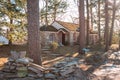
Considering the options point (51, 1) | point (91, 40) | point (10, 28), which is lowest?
point (91, 40)

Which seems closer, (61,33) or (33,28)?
(33,28)

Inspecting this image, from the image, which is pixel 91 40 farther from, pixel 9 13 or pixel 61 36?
pixel 9 13

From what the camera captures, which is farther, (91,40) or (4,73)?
(91,40)

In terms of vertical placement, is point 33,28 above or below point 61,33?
above

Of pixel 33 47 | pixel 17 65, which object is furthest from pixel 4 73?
pixel 33 47

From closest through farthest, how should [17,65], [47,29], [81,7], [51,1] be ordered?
[17,65] → [81,7] → [47,29] → [51,1]

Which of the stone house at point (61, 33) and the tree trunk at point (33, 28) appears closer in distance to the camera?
the tree trunk at point (33, 28)

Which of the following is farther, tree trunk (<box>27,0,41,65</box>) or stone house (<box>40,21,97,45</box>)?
stone house (<box>40,21,97,45</box>)

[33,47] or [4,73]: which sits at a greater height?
[33,47]

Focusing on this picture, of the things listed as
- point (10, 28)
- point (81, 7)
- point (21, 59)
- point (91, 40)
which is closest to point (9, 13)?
point (10, 28)

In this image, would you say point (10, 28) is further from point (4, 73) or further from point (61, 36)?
point (61, 36)

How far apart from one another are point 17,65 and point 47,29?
826 inches

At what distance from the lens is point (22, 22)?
17.9 m

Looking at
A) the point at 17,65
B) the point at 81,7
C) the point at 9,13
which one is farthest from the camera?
the point at 81,7
